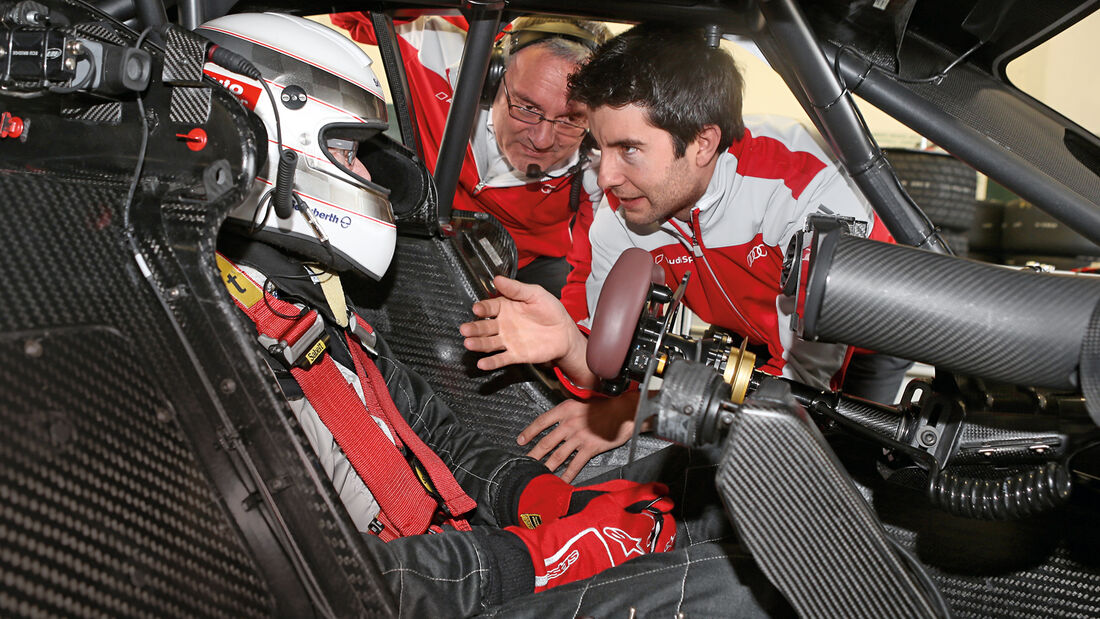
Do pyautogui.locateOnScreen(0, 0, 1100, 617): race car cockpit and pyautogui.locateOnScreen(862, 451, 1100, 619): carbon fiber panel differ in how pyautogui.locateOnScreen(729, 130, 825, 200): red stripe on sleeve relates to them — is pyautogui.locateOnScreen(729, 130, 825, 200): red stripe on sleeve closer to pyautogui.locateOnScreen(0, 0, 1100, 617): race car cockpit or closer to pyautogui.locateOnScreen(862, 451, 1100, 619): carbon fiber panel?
pyautogui.locateOnScreen(0, 0, 1100, 617): race car cockpit

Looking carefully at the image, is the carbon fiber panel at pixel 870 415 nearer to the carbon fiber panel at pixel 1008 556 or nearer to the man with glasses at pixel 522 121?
the carbon fiber panel at pixel 1008 556

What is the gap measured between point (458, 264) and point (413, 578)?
712 mm

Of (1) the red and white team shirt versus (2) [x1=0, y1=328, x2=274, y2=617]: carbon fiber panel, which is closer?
(2) [x1=0, y1=328, x2=274, y2=617]: carbon fiber panel

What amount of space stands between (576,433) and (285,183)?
0.73 meters

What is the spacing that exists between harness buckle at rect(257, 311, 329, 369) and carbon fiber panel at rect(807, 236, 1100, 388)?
0.73 m

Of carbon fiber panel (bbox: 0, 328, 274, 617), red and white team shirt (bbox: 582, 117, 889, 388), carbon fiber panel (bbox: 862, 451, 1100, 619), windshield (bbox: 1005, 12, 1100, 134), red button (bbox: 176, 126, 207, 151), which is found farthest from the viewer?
windshield (bbox: 1005, 12, 1100, 134)

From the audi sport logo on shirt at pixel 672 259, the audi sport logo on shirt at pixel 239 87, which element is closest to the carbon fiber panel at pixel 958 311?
the audi sport logo on shirt at pixel 239 87

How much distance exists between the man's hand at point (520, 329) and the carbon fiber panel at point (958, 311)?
776mm

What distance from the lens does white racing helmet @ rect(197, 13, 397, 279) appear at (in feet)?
3.94

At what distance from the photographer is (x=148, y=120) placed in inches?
35.8

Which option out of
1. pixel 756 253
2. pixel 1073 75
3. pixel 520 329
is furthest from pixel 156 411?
pixel 1073 75

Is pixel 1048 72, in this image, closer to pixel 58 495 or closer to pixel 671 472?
pixel 671 472

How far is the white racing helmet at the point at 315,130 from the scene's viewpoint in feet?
3.94

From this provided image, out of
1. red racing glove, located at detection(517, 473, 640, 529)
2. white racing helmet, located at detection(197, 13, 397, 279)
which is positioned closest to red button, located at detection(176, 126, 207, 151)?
white racing helmet, located at detection(197, 13, 397, 279)
